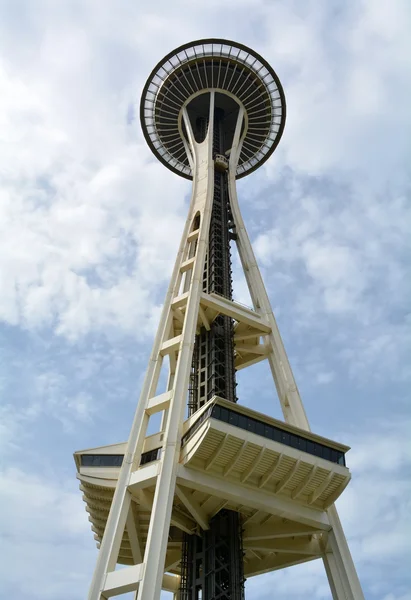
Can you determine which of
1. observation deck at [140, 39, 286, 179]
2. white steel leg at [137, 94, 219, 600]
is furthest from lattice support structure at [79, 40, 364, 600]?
observation deck at [140, 39, 286, 179]

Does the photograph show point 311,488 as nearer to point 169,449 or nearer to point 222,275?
point 169,449

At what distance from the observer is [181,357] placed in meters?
31.8

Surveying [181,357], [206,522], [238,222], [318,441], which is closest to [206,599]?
[206,522]

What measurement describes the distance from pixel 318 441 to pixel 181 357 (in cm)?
870

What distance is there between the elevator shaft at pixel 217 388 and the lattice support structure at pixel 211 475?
0.07m

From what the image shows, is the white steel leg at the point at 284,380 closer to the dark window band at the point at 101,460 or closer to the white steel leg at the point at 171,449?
the white steel leg at the point at 171,449

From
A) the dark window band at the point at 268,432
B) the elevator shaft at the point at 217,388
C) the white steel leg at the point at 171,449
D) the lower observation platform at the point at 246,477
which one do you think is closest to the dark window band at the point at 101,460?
the lower observation platform at the point at 246,477

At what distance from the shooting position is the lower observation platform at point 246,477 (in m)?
27.5

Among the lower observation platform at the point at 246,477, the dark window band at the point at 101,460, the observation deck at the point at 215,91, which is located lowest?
the lower observation platform at the point at 246,477

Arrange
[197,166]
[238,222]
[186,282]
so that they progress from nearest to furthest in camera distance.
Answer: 1. [186,282]
2. [238,222]
3. [197,166]

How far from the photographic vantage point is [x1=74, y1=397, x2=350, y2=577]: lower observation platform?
2745cm

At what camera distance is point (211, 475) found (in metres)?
27.8

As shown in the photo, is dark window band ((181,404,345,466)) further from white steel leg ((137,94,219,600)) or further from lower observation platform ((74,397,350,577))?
white steel leg ((137,94,219,600))

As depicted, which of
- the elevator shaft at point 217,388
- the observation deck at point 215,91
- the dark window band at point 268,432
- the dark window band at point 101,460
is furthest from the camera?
the observation deck at point 215,91
